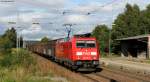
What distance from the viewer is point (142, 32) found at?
9638 cm

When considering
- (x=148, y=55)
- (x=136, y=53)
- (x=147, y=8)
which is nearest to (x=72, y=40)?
(x=148, y=55)

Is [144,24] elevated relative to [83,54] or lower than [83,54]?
elevated

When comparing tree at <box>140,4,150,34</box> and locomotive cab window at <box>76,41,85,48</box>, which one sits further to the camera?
tree at <box>140,4,150,34</box>

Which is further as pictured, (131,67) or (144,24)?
(144,24)

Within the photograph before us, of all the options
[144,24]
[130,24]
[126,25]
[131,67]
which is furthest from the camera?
[144,24]

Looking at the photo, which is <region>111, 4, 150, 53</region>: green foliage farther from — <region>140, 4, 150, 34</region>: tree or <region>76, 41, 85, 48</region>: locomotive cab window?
<region>76, 41, 85, 48</region>: locomotive cab window

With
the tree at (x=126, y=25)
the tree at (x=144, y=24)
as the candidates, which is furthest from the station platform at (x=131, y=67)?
the tree at (x=144, y=24)

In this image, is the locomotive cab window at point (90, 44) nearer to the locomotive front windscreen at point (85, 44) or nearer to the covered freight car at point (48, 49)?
the locomotive front windscreen at point (85, 44)

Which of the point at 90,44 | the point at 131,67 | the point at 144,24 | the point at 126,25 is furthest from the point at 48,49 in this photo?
the point at 144,24

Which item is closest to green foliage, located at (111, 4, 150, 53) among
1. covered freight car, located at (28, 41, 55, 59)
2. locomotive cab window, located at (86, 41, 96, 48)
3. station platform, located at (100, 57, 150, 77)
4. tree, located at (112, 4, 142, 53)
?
tree, located at (112, 4, 142, 53)

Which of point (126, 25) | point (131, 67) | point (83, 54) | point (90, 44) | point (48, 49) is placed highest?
point (126, 25)

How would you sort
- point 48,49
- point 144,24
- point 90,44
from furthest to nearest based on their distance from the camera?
point 144,24 → point 48,49 → point 90,44

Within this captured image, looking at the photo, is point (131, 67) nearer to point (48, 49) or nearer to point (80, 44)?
point (80, 44)

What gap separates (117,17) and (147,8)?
9.21 meters
